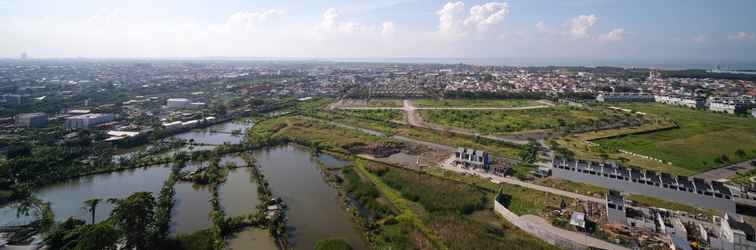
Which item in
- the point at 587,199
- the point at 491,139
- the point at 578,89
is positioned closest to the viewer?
the point at 587,199

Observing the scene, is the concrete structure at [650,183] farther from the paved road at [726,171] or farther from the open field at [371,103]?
the open field at [371,103]

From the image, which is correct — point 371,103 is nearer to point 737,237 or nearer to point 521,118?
point 521,118

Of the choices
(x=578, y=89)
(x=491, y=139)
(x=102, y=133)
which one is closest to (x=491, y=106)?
(x=491, y=139)

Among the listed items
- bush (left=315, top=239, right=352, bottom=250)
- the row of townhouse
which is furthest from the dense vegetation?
the row of townhouse

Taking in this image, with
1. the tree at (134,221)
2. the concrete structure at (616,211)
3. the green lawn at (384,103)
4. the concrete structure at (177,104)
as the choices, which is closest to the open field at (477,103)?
the green lawn at (384,103)

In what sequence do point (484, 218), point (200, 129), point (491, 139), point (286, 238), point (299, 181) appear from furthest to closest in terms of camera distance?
point (200, 129), point (491, 139), point (299, 181), point (484, 218), point (286, 238)

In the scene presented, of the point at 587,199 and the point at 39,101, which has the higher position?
the point at 39,101

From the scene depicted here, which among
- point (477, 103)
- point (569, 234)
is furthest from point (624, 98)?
point (569, 234)

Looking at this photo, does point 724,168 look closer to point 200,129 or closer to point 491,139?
point 491,139
